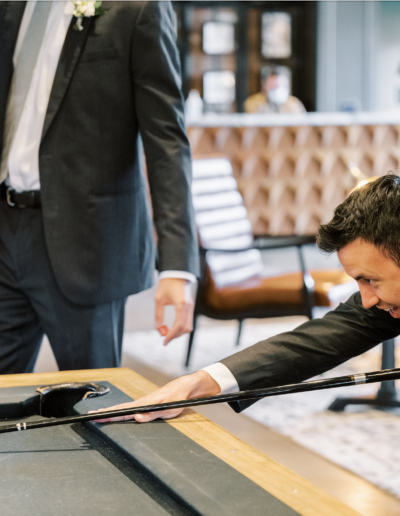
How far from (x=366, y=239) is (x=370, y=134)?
5.63 meters

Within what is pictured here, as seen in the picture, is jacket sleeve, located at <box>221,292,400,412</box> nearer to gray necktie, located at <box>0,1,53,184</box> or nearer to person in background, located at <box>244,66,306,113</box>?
gray necktie, located at <box>0,1,53,184</box>

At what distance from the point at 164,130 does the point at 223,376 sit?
61 cm

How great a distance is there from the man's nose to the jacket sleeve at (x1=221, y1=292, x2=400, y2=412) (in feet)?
0.58

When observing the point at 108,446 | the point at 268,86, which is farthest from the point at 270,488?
the point at 268,86

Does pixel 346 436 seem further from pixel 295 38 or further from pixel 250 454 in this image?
pixel 295 38

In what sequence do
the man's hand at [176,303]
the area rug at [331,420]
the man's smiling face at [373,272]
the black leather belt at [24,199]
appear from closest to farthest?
the man's smiling face at [373,272] → the man's hand at [176,303] → the black leather belt at [24,199] → the area rug at [331,420]

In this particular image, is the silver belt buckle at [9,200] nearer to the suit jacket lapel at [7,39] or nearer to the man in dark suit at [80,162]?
the man in dark suit at [80,162]

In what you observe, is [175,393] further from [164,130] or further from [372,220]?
[164,130]

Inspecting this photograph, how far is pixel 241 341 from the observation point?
160 inches

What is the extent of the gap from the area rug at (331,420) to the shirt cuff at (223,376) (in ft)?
3.53

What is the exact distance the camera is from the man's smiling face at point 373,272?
117 cm

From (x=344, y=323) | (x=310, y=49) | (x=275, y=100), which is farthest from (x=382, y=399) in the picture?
(x=310, y=49)

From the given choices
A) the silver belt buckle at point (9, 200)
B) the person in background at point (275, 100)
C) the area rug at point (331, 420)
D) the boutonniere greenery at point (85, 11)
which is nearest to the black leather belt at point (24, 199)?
the silver belt buckle at point (9, 200)

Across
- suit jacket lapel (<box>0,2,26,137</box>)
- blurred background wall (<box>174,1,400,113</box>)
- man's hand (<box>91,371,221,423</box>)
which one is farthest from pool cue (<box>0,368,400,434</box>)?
blurred background wall (<box>174,1,400,113</box>)
